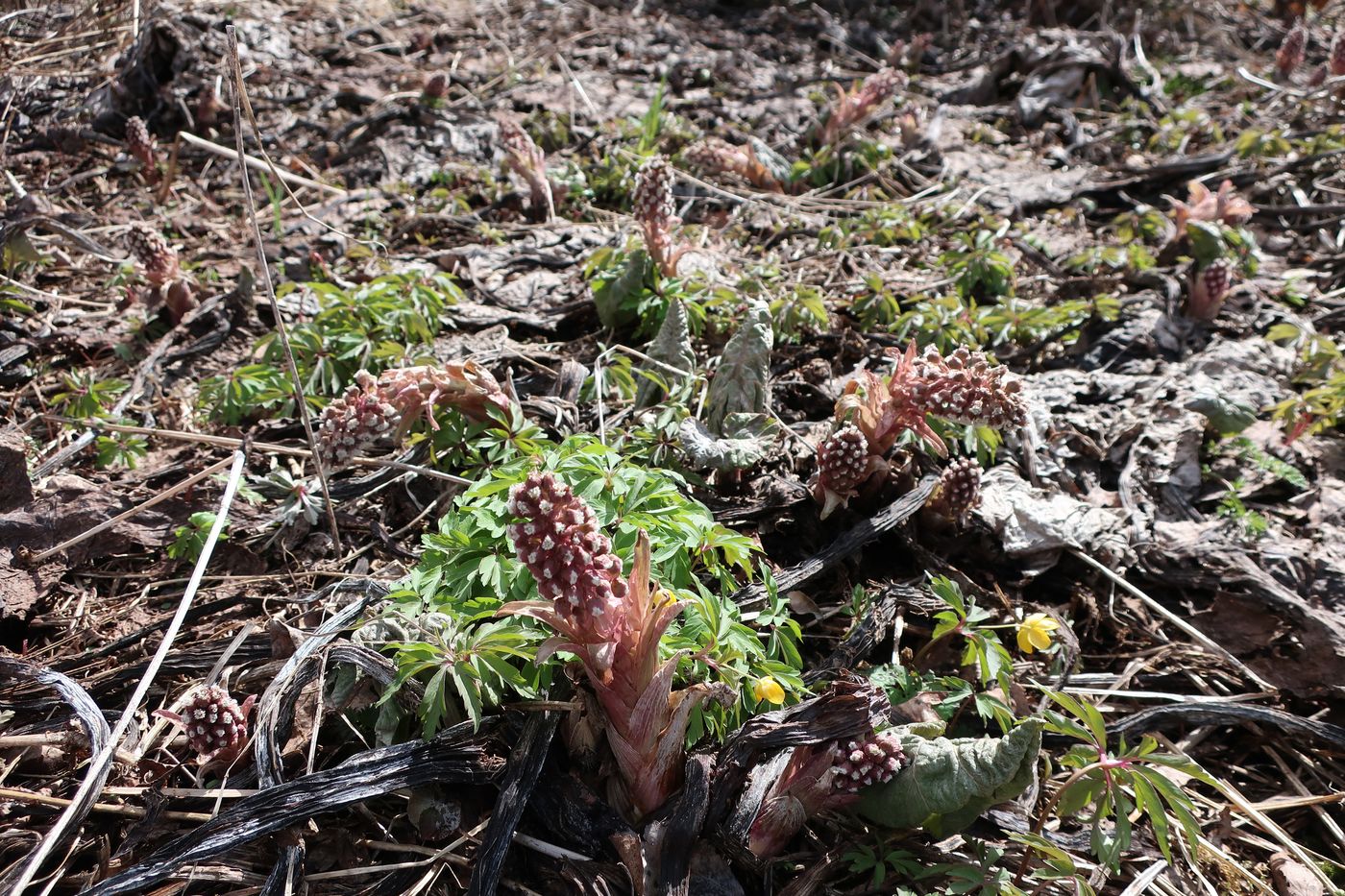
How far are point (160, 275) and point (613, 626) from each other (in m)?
3.35

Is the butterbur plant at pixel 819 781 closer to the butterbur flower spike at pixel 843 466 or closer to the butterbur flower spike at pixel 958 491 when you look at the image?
the butterbur flower spike at pixel 843 466

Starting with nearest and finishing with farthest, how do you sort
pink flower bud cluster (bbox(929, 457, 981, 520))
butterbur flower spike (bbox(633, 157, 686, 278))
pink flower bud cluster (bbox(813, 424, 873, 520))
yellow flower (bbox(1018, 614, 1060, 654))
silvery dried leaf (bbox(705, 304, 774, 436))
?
yellow flower (bbox(1018, 614, 1060, 654)) < pink flower bud cluster (bbox(813, 424, 873, 520)) < pink flower bud cluster (bbox(929, 457, 981, 520)) < silvery dried leaf (bbox(705, 304, 774, 436)) < butterbur flower spike (bbox(633, 157, 686, 278))

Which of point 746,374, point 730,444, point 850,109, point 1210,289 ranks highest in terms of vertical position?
point 850,109

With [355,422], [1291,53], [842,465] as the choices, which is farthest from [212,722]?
[1291,53]

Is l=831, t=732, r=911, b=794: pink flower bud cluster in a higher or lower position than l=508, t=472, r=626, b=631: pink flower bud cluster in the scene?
lower

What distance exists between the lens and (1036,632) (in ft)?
7.94

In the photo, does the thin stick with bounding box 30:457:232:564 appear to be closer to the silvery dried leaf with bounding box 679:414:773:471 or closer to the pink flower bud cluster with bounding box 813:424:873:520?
the silvery dried leaf with bounding box 679:414:773:471

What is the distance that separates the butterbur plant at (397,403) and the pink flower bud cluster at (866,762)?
163cm

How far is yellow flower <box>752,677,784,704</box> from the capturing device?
209 centimetres

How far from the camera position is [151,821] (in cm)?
209

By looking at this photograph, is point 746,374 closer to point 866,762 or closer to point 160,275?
point 866,762

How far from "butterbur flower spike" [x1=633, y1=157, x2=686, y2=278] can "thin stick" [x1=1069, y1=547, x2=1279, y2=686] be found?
6.79 ft

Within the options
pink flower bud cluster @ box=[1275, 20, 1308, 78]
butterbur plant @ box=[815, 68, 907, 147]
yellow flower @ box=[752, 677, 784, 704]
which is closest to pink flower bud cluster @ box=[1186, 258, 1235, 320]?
butterbur plant @ box=[815, 68, 907, 147]

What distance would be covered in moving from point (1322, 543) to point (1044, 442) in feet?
3.31
